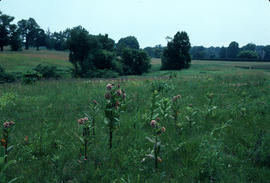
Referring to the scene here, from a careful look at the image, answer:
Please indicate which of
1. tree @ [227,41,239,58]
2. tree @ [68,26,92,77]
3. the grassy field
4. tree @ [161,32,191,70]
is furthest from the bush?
tree @ [227,41,239,58]

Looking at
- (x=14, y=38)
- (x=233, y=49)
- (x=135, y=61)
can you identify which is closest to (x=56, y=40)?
(x=14, y=38)

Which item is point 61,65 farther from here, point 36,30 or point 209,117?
point 209,117

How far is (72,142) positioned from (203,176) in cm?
279

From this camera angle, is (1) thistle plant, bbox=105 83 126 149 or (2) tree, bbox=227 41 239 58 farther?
(2) tree, bbox=227 41 239 58

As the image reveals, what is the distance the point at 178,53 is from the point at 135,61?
44.0 ft

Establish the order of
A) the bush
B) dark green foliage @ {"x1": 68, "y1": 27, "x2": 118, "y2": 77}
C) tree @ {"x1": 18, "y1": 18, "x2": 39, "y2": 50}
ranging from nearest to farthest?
the bush, dark green foliage @ {"x1": 68, "y1": 27, "x2": 118, "y2": 77}, tree @ {"x1": 18, "y1": 18, "x2": 39, "y2": 50}

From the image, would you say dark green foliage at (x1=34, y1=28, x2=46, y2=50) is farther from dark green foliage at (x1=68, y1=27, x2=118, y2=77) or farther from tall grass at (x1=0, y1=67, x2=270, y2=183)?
tall grass at (x1=0, y1=67, x2=270, y2=183)

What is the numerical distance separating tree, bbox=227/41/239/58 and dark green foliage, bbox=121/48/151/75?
7082 cm

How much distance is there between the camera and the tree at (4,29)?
6203 cm

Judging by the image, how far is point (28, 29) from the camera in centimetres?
8669

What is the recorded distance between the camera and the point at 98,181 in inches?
128

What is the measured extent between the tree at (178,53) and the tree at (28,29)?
5598 centimetres

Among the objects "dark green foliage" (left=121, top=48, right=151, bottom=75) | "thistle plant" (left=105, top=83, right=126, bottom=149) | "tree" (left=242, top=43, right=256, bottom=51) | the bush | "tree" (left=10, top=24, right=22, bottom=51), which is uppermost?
"tree" (left=242, top=43, right=256, bottom=51)

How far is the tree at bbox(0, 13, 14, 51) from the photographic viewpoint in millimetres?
62031
